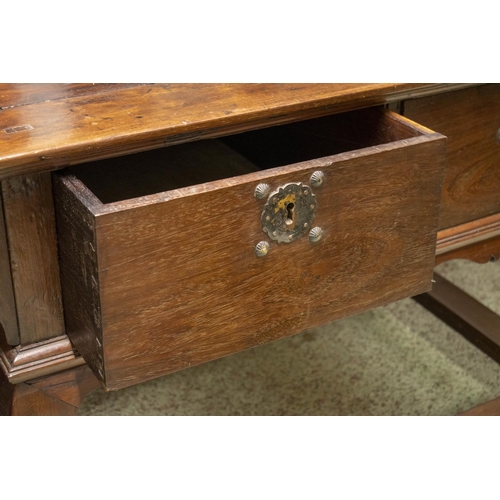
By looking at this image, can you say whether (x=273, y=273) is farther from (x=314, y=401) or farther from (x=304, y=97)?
(x=314, y=401)

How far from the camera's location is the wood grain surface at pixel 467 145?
1261 millimetres

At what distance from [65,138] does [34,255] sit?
0.14 meters

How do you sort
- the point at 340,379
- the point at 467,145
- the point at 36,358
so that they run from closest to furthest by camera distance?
the point at 36,358 → the point at 467,145 → the point at 340,379

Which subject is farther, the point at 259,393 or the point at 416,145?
the point at 259,393

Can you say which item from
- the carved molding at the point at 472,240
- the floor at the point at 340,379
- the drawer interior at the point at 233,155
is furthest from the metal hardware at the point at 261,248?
the floor at the point at 340,379

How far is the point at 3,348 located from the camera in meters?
1.11

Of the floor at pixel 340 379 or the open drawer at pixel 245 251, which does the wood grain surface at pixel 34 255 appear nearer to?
the open drawer at pixel 245 251

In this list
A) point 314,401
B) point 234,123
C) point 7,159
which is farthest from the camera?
point 314,401

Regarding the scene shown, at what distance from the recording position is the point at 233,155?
1309 mm

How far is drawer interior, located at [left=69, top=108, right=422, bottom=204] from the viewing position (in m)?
1.21

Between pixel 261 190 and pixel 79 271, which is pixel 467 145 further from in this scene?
pixel 79 271

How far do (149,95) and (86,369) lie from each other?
1.05 ft

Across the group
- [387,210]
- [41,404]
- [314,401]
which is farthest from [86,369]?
[314,401]

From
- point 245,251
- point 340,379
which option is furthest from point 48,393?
point 340,379
